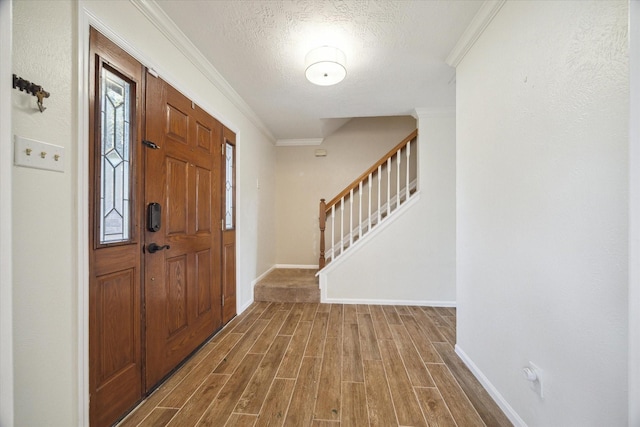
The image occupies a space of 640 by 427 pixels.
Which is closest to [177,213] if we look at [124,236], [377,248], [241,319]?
[124,236]

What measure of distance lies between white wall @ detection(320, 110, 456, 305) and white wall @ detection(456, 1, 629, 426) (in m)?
1.47

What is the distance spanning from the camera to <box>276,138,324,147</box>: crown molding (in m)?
4.36

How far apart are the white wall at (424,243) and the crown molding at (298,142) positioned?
1.79 metres

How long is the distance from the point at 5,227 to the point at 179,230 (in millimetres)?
1130

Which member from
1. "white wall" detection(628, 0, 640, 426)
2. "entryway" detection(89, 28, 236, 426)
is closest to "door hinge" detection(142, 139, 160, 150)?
"entryway" detection(89, 28, 236, 426)

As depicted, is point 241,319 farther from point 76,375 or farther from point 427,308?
point 427,308

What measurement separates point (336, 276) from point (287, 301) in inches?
28.6

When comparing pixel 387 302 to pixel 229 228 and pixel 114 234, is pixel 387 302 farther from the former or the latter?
pixel 114 234

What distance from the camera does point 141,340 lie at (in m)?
1.51

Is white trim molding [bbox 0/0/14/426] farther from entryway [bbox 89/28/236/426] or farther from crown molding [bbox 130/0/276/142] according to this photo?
crown molding [bbox 130/0/276/142]

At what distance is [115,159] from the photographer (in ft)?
4.44

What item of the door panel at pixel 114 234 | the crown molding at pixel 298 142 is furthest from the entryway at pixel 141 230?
the crown molding at pixel 298 142

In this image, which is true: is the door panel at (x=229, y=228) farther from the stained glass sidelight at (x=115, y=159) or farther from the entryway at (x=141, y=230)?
the stained glass sidelight at (x=115, y=159)

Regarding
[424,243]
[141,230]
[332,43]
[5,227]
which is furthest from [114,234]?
[424,243]
